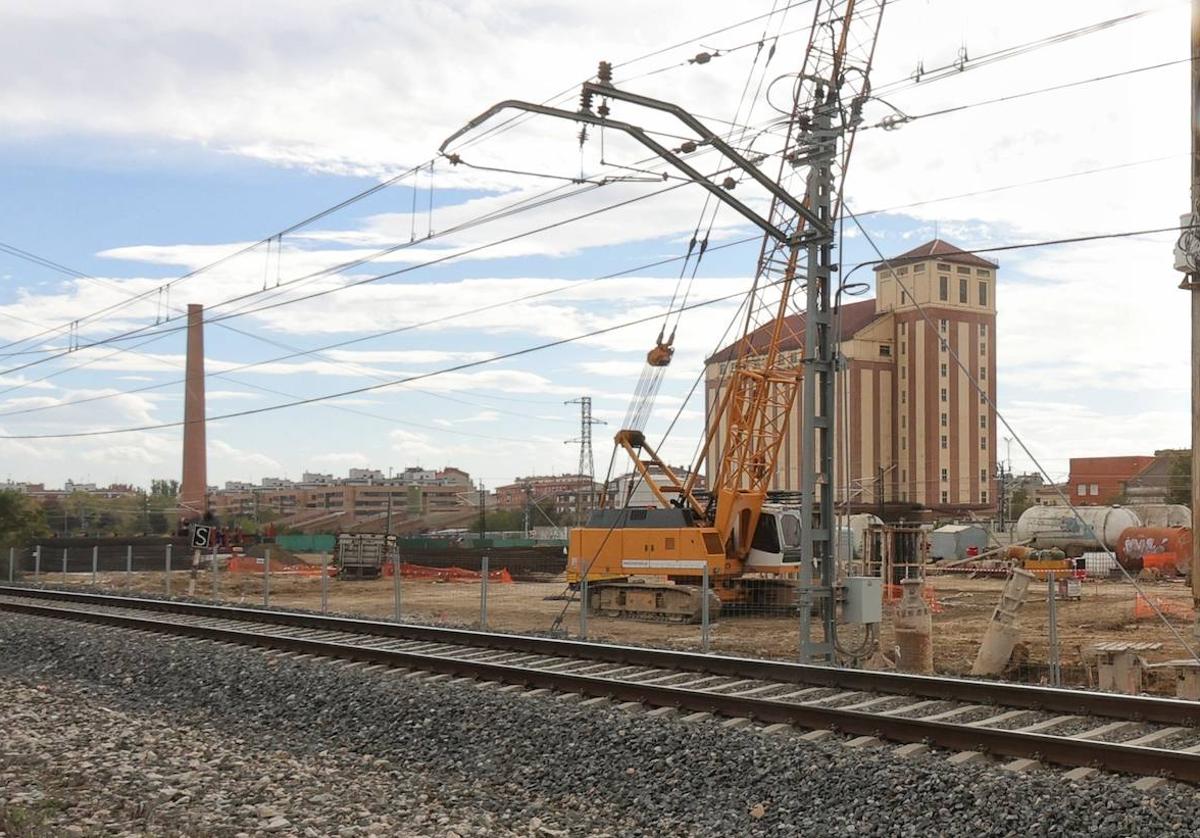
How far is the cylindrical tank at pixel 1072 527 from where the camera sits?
181ft

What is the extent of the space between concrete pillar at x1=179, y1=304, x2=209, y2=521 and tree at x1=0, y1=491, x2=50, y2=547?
26.0 metres

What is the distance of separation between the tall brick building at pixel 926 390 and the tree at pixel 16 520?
1816 inches

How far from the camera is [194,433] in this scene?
276 feet

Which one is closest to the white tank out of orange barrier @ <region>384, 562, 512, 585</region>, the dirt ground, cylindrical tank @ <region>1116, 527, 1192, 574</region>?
cylindrical tank @ <region>1116, 527, 1192, 574</region>

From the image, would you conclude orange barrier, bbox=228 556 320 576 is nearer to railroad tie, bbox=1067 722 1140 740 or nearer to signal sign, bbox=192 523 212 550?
signal sign, bbox=192 523 212 550

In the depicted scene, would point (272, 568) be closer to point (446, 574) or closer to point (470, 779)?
point (446, 574)

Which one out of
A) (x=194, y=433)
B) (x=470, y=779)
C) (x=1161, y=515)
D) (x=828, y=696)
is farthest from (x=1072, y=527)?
(x=194, y=433)

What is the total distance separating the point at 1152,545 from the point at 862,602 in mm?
36955

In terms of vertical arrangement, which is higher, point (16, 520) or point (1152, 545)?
point (16, 520)

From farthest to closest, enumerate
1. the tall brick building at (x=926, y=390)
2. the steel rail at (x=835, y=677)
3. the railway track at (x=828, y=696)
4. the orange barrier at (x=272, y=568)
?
1. the tall brick building at (x=926, y=390)
2. the orange barrier at (x=272, y=568)
3. the steel rail at (x=835, y=677)
4. the railway track at (x=828, y=696)

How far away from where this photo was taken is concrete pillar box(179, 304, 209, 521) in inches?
3216

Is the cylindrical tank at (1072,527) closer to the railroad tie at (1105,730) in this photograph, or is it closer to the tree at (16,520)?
the railroad tie at (1105,730)

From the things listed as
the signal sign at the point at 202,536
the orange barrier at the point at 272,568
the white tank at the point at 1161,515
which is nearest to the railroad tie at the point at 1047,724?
the signal sign at the point at 202,536

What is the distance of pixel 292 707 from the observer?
1279 centimetres
